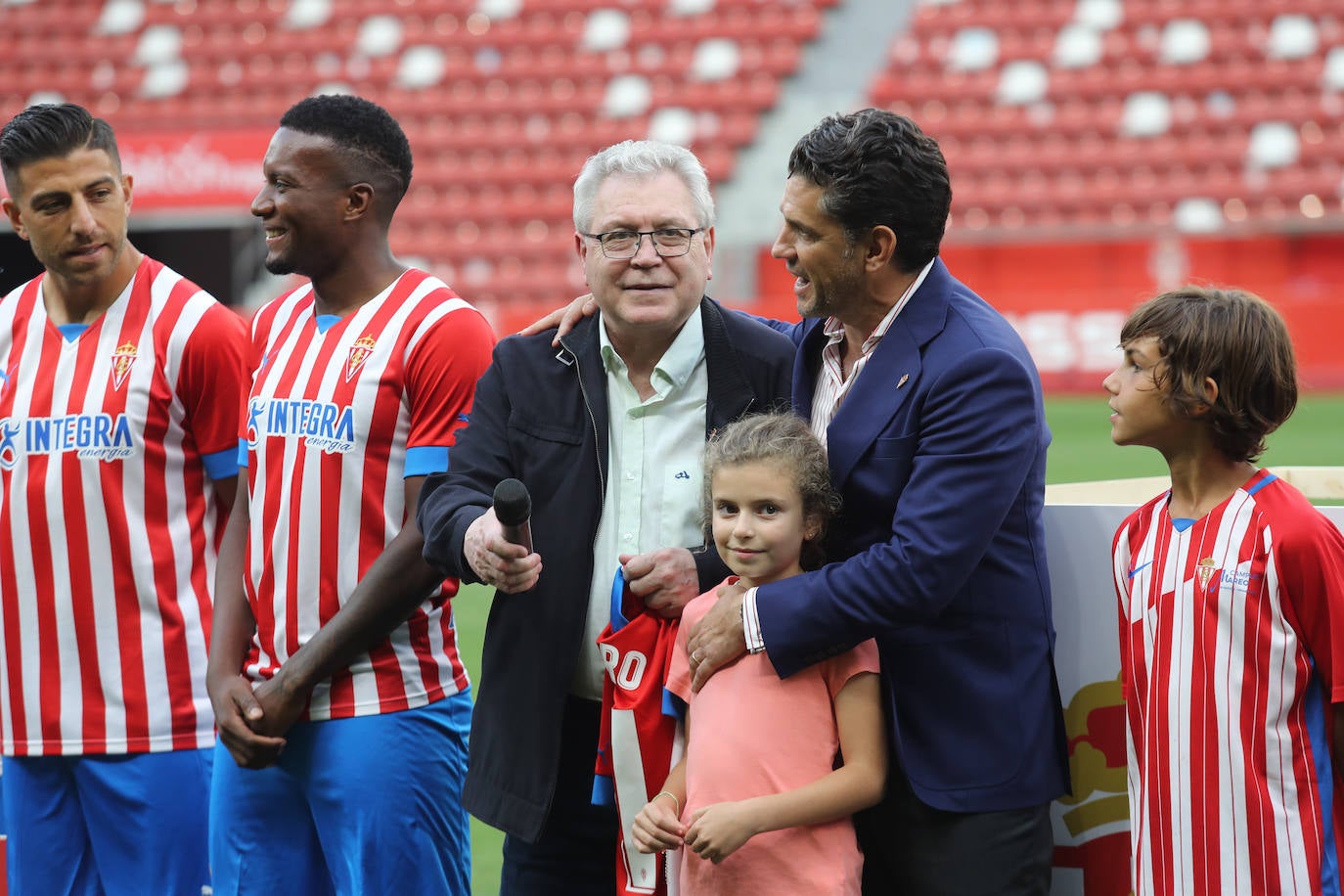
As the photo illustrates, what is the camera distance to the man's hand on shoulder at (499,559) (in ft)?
7.30

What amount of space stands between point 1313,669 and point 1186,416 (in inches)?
16.3

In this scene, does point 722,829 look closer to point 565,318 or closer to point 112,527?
point 565,318

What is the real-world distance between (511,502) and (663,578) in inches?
13.4

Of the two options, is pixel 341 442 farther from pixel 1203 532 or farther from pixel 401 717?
pixel 1203 532

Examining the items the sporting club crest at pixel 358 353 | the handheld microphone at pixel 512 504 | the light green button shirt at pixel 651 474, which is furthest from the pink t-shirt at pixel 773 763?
the sporting club crest at pixel 358 353

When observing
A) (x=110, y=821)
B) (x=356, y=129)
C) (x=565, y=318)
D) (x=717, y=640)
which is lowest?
(x=110, y=821)

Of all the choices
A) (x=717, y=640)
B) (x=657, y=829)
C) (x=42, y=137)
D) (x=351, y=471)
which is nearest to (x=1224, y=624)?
(x=717, y=640)

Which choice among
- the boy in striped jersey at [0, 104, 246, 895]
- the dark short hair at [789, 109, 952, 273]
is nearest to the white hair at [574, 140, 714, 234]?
the dark short hair at [789, 109, 952, 273]

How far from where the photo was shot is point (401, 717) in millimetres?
2717

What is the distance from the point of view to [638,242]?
2473 millimetres

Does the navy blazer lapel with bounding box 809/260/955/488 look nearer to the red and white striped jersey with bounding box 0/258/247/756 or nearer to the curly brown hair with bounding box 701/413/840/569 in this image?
the curly brown hair with bounding box 701/413/840/569

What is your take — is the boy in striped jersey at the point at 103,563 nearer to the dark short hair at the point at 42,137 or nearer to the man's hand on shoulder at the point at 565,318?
the dark short hair at the point at 42,137

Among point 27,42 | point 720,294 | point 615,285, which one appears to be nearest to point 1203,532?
point 615,285

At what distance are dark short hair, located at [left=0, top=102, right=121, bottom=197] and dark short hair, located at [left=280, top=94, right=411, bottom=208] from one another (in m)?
0.47
